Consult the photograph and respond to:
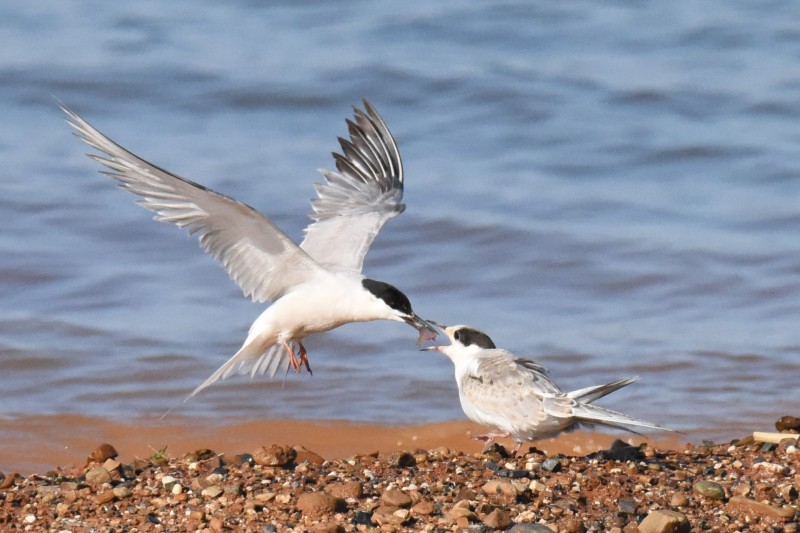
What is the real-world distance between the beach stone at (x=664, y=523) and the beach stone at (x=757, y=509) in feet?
1.12

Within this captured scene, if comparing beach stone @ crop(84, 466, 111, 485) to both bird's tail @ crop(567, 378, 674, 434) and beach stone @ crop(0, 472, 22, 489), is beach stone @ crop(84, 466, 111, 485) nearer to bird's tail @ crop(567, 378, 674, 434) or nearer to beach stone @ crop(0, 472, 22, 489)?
beach stone @ crop(0, 472, 22, 489)

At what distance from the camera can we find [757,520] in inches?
193

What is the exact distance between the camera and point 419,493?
16.5ft

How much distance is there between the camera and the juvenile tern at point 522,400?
18.6 feet

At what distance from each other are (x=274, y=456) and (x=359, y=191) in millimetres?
2786

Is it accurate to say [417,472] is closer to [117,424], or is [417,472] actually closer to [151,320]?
[117,424]

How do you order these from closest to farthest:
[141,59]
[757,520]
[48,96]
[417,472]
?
1. [757,520]
2. [417,472]
3. [48,96]
4. [141,59]

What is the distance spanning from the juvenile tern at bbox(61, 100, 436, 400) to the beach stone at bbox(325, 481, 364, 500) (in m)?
1.48

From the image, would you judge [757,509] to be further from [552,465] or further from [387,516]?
[387,516]

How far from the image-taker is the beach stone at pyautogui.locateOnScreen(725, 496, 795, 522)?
490 centimetres

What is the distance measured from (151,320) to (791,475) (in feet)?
14.8

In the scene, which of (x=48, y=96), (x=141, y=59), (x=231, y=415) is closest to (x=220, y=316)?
→ (x=231, y=415)

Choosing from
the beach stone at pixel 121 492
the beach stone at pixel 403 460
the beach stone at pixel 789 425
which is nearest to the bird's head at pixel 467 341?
the beach stone at pixel 403 460

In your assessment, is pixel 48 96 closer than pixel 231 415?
No
